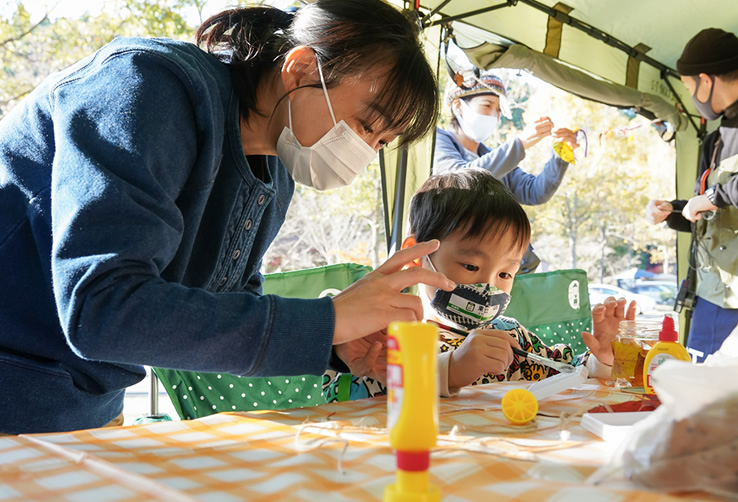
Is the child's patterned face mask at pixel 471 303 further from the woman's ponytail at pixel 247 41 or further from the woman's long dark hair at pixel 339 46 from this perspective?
the woman's ponytail at pixel 247 41

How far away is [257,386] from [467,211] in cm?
74

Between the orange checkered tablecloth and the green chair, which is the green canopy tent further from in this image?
the orange checkered tablecloth

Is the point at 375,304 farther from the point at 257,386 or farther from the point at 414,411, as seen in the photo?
the point at 257,386

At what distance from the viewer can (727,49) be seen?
309 cm

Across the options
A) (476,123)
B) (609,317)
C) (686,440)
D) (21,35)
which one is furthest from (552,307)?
(21,35)

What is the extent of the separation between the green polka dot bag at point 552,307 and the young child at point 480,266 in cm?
41

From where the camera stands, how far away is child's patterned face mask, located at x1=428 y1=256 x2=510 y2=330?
5.28ft

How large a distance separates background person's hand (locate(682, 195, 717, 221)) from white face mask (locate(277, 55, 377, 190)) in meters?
2.57

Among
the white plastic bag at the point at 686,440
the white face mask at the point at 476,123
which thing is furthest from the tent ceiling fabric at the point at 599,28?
the white plastic bag at the point at 686,440

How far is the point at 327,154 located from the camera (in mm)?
1243

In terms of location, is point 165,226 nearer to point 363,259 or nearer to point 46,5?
point 46,5

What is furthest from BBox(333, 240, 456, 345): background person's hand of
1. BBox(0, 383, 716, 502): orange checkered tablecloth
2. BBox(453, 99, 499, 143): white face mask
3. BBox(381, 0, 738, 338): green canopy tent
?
BBox(453, 99, 499, 143): white face mask

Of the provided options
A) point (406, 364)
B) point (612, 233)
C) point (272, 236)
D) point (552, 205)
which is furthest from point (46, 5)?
point (612, 233)

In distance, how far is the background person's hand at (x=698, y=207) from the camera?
3.19 metres
